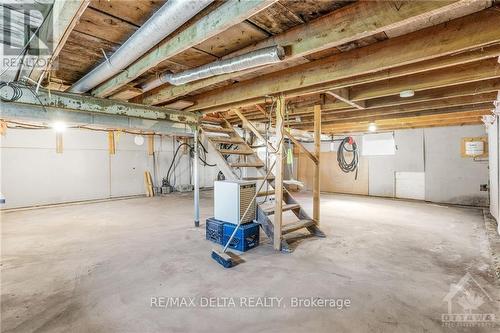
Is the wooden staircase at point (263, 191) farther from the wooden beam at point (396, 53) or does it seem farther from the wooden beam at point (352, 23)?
the wooden beam at point (352, 23)

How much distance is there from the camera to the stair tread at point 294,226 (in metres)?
3.24

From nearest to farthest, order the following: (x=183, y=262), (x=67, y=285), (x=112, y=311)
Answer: (x=112, y=311)
(x=67, y=285)
(x=183, y=262)

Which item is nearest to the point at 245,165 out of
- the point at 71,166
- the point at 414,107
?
the point at 414,107

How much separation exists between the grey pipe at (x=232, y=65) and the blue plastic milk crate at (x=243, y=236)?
5.88ft

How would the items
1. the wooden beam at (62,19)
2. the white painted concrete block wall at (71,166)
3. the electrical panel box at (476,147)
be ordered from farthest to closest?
the electrical panel box at (476,147), the white painted concrete block wall at (71,166), the wooden beam at (62,19)

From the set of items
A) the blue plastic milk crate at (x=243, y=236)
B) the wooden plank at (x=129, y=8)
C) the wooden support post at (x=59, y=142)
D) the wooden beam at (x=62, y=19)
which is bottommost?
the blue plastic milk crate at (x=243, y=236)

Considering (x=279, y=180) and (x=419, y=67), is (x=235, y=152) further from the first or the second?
(x=419, y=67)

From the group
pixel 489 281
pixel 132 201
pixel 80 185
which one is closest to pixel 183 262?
pixel 489 281

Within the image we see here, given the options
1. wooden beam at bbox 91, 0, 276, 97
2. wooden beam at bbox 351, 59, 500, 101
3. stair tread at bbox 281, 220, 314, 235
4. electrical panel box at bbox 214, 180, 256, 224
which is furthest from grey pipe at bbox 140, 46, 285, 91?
stair tread at bbox 281, 220, 314, 235

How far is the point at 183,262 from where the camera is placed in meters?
2.69

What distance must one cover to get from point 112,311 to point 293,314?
131 cm

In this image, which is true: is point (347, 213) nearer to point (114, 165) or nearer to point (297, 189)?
point (297, 189)

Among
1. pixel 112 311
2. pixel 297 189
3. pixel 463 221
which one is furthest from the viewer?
pixel 297 189

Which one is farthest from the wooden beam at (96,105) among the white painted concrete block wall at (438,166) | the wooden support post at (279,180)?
the white painted concrete block wall at (438,166)
